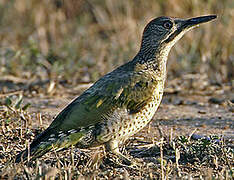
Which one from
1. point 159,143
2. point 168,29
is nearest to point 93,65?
point 168,29

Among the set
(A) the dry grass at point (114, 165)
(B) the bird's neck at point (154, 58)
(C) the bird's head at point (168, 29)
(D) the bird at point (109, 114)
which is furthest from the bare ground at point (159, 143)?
(C) the bird's head at point (168, 29)

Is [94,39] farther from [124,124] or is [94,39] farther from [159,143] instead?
[124,124]

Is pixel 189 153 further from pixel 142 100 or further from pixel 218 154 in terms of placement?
pixel 142 100

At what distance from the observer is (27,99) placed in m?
6.73

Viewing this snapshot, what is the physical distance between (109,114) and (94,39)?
4.94m

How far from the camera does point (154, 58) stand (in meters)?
5.02

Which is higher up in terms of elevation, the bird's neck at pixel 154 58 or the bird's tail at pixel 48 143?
the bird's neck at pixel 154 58

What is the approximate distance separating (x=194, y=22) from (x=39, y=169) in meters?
2.22

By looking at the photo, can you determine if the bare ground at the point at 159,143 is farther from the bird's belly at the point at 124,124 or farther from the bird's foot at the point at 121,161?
the bird's belly at the point at 124,124

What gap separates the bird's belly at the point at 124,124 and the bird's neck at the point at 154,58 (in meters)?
0.46

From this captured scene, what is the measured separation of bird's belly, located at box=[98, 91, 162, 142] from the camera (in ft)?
14.4

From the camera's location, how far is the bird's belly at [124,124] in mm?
4387

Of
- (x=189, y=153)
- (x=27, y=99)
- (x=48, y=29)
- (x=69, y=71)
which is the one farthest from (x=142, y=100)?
(x=48, y=29)

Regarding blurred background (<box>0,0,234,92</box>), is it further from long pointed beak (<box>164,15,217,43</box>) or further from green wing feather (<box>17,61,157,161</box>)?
green wing feather (<box>17,61,157,161</box>)
